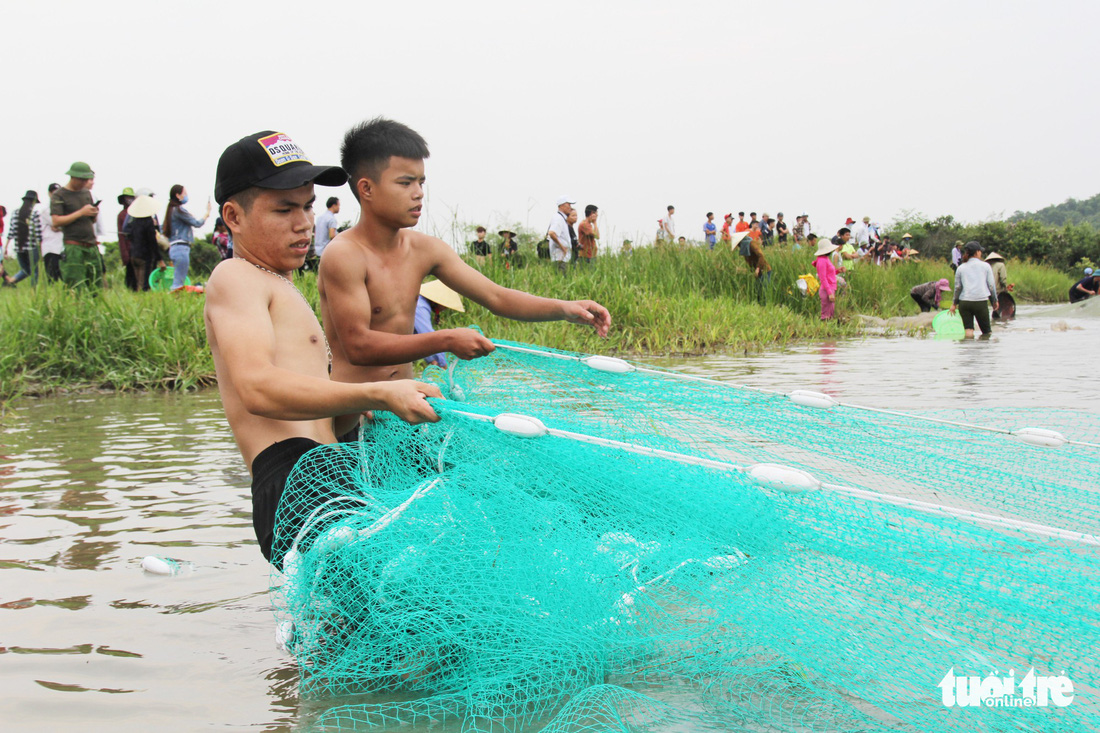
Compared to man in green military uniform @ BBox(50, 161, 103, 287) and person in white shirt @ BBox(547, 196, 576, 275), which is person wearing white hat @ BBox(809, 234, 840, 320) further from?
man in green military uniform @ BBox(50, 161, 103, 287)

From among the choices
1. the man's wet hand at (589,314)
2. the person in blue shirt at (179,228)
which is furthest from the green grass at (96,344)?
the man's wet hand at (589,314)

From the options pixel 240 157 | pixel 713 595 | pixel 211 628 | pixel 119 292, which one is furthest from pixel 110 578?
pixel 119 292

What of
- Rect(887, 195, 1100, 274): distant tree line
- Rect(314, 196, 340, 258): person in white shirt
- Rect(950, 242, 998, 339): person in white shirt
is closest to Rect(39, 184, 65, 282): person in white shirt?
Rect(314, 196, 340, 258): person in white shirt

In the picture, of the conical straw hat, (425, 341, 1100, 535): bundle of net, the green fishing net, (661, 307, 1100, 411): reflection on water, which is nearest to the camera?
the green fishing net

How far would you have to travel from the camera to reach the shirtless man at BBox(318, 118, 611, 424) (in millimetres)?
2980

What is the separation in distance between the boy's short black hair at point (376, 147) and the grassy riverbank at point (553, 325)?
5033 mm

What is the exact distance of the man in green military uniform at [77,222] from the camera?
29.8 feet

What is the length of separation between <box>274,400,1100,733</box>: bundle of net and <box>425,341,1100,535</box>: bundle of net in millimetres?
421

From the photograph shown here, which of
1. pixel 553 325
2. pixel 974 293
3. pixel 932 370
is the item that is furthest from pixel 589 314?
pixel 974 293

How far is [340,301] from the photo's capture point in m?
3.03

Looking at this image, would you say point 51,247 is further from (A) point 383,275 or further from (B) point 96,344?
(A) point 383,275

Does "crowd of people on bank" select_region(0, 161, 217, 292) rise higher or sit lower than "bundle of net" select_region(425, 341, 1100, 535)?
higher

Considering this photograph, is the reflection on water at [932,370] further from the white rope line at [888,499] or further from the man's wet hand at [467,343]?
the white rope line at [888,499]

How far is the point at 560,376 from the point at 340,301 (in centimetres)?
90
